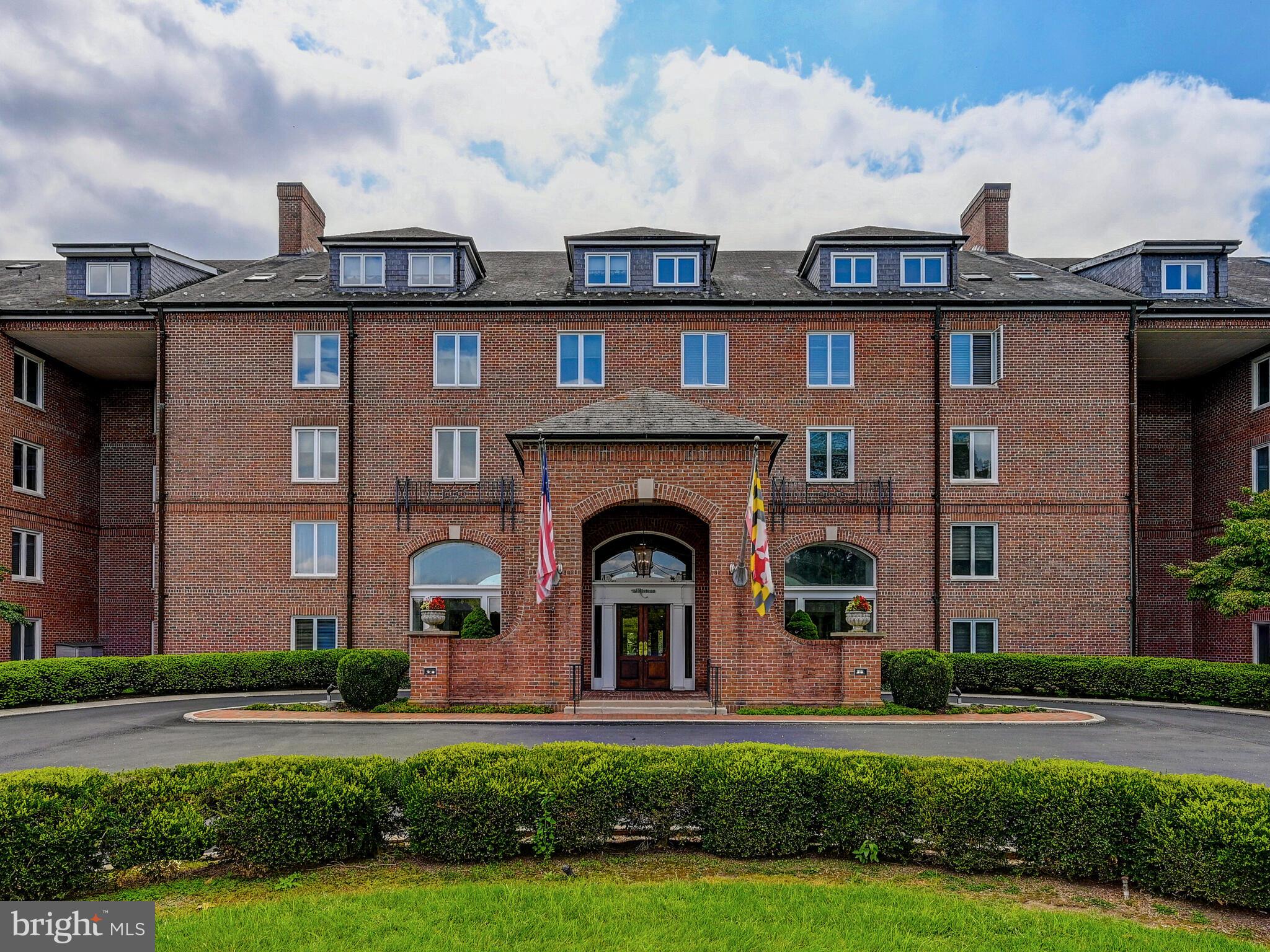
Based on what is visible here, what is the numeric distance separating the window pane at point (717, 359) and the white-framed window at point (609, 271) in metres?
3.37

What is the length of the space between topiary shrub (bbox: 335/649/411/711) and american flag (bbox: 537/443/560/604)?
3770mm

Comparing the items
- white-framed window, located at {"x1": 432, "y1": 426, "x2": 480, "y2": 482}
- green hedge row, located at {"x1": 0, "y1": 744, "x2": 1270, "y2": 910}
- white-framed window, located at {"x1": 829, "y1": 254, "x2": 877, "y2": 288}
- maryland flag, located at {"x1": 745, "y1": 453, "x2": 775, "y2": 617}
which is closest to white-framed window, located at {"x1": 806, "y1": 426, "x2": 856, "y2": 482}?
white-framed window, located at {"x1": 829, "y1": 254, "x2": 877, "y2": 288}

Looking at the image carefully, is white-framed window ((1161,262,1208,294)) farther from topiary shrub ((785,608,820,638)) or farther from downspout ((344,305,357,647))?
downspout ((344,305,357,647))

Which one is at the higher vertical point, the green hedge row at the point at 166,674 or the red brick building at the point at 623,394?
the red brick building at the point at 623,394

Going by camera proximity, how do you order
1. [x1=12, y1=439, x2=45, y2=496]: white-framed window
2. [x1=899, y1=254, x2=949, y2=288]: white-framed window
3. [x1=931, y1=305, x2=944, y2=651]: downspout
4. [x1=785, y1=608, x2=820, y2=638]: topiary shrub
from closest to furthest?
[x1=785, y1=608, x2=820, y2=638]: topiary shrub < [x1=931, y1=305, x2=944, y2=651]: downspout < [x1=12, y1=439, x2=45, y2=496]: white-framed window < [x1=899, y1=254, x2=949, y2=288]: white-framed window

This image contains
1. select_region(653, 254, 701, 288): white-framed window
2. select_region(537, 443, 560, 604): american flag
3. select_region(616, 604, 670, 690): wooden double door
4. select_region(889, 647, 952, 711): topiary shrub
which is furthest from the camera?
select_region(653, 254, 701, 288): white-framed window

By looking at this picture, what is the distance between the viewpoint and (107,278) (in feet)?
90.7

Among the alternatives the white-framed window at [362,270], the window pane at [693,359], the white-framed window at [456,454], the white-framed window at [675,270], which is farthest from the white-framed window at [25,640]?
the white-framed window at [675,270]

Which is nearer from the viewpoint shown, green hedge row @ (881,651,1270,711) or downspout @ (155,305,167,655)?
green hedge row @ (881,651,1270,711)

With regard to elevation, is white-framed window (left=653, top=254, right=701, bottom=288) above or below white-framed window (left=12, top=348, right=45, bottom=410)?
above

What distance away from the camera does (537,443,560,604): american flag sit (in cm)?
1838

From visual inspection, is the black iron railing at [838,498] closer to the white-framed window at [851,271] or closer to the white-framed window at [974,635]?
the white-framed window at [974,635]

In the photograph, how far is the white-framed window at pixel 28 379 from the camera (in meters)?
26.5

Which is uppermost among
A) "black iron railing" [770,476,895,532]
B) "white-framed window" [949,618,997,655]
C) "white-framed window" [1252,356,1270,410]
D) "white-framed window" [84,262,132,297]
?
"white-framed window" [84,262,132,297]
